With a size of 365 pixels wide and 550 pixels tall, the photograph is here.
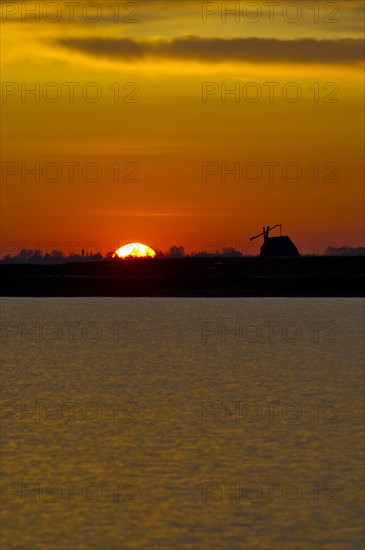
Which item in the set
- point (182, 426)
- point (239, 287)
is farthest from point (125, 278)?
point (182, 426)

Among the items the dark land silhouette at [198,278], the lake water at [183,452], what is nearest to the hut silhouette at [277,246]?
the dark land silhouette at [198,278]

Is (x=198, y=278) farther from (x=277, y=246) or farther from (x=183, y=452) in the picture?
(x=183, y=452)

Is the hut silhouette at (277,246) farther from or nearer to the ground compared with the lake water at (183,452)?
farther from the ground

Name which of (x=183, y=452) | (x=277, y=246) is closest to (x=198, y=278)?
(x=277, y=246)

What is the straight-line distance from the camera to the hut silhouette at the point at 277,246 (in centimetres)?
17750

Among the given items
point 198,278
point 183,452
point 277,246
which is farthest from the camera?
point 277,246

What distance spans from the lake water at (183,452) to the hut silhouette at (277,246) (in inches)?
4398

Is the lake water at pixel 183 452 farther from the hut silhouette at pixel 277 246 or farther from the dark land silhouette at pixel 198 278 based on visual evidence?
the hut silhouette at pixel 277 246

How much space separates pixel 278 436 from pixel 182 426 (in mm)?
3368

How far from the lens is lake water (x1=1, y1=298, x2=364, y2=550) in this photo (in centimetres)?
2317

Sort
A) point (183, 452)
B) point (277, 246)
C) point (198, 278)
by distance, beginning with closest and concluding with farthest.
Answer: point (183, 452), point (198, 278), point (277, 246)

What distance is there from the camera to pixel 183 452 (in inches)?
1219

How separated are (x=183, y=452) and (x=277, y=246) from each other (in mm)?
148034

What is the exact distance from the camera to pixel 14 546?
21.9 meters
